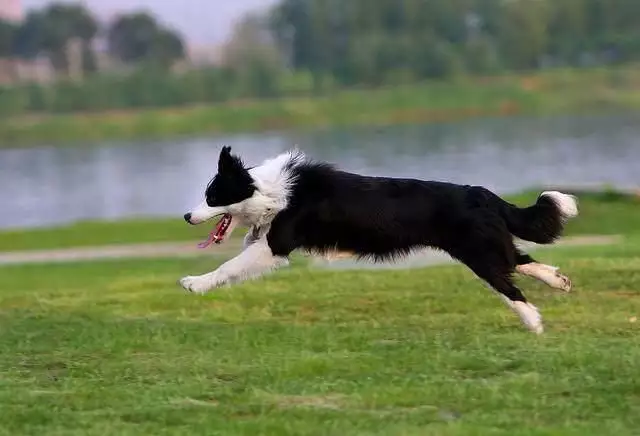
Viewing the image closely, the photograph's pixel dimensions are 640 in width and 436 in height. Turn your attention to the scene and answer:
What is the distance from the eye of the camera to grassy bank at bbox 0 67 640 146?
49.8m

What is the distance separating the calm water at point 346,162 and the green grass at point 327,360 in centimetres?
1065

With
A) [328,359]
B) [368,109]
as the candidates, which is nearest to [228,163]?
[328,359]

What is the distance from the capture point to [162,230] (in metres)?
19.2

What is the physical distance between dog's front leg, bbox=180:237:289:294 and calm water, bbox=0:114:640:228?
40.7 feet

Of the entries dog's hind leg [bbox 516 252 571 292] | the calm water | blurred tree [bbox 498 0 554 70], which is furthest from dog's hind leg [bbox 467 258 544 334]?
blurred tree [bbox 498 0 554 70]

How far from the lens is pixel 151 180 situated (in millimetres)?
32906

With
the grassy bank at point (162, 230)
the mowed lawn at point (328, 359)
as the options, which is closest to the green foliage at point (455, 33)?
Answer: the grassy bank at point (162, 230)

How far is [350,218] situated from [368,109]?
47.9m

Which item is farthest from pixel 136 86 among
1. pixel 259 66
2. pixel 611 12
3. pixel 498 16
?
pixel 611 12

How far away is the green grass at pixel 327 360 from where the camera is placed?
535 centimetres

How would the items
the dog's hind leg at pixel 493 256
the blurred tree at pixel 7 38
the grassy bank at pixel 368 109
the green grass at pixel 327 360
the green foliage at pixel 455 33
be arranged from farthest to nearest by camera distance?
the blurred tree at pixel 7 38
the green foliage at pixel 455 33
the grassy bank at pixel 368 109
the dog's hind leg at pixel 493 256
the green grass at pixel 327 360

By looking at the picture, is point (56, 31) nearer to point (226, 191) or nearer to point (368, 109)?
point (368, 109)

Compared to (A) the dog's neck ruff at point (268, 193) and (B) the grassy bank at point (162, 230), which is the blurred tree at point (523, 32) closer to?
(B) the grassy bank at point (162, 230)

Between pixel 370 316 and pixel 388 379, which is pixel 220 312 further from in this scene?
pixel 388 379
